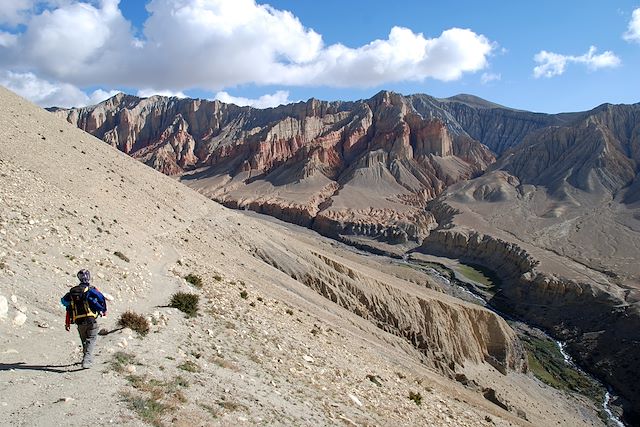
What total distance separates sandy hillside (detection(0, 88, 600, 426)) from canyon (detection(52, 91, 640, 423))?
4.31 metres

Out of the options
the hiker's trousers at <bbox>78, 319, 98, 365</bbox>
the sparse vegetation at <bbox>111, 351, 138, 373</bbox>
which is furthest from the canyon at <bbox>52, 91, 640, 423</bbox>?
the hiker's trousers at <bbox>78, 319, 98, 365</bbox>

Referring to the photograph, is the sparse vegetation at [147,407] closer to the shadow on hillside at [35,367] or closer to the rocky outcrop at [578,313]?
the shadow on hillside at [35,367]

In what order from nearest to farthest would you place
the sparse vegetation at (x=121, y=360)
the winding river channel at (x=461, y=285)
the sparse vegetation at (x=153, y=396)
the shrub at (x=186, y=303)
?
the sparse vegetation at (x=153, y=396) → the sparse vegetation at (x=121, y=360) → the shrub at (x=186, y=303) → the winding river channel at (x=461, y=285)

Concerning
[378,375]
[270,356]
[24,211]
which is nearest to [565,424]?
[378,375]

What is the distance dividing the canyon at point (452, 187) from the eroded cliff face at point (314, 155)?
51 centimetres

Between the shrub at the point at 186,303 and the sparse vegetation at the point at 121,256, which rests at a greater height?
the sparse vegetation at the point at 121,256

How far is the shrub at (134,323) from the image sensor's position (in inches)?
486

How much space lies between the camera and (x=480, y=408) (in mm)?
21938

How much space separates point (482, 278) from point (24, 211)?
65.4 m

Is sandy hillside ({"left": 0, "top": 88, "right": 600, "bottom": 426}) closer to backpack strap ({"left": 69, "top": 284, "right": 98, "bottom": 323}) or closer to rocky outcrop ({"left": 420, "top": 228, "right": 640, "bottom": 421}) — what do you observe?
backpack strap ({"left": 69, "top": 284, "right": 98, "bottom": 323})

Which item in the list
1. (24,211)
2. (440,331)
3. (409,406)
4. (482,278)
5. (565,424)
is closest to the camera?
(409,406)

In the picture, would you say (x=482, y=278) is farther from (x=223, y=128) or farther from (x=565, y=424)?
(x=223, y=128)

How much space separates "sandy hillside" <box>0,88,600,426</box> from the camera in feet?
31.4

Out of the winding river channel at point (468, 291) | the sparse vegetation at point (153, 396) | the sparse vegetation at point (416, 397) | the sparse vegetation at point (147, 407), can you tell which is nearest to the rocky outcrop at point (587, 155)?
the winding river channel at point (468, 291)
